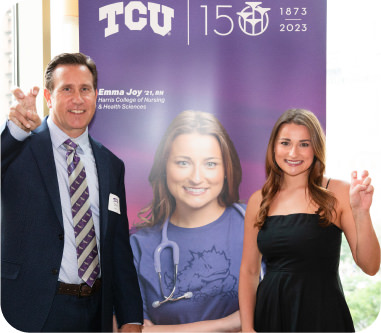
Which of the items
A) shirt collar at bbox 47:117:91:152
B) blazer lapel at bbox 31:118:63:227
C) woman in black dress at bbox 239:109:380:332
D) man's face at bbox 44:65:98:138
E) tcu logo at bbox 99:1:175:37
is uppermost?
tcu logo at bbox 99:1:175:37

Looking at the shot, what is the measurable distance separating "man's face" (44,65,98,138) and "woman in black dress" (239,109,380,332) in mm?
1107

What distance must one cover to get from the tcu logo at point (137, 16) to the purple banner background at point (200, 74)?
0.02 metres

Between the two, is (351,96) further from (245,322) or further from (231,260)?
(245,322)

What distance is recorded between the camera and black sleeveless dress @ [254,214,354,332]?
254cm

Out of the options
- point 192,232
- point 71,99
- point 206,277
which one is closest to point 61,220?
point 71,99

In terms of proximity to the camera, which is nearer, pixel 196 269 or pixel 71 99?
pixel 71 99

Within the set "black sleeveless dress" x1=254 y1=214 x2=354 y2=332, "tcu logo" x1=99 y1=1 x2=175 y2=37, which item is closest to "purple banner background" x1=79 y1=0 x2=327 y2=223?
"tcu logo" x1=99 y1=1 x2=175 y2=37

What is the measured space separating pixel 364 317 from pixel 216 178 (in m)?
1.42

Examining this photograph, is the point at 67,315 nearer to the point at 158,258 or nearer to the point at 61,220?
the point at 61,220

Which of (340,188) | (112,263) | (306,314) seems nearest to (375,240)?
(340,188)

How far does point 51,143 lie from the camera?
8.45 ft

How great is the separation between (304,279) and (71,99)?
1.65 metres

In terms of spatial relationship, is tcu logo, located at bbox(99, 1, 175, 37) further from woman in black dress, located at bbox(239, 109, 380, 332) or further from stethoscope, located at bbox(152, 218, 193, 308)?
stethoscope, located at bbox(152, 218, 193, 308)

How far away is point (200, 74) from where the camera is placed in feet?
9.75
